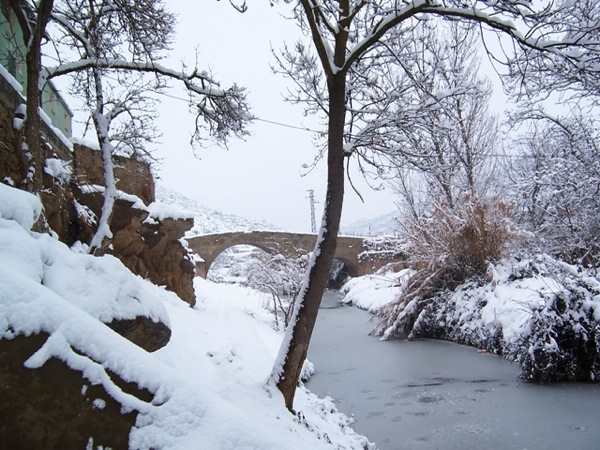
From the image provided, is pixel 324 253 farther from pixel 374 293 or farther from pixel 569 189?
pixel 374 293

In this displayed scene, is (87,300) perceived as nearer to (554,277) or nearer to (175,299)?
(175,299)

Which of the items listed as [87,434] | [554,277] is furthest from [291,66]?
[554,277]

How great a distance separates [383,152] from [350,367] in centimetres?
513

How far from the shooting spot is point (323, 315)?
647 inches

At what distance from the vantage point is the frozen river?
16.6 feet

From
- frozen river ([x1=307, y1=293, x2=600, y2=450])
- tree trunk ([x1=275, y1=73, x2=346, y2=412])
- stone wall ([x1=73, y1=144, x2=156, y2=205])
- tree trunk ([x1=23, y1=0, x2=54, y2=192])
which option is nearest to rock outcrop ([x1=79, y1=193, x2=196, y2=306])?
stone wall ([x1=73, y1=144, x2=156, y2=205])

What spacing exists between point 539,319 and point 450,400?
1.88 meters

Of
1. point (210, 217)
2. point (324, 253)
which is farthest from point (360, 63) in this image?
point (210, 217)

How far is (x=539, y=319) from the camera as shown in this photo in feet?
22.7

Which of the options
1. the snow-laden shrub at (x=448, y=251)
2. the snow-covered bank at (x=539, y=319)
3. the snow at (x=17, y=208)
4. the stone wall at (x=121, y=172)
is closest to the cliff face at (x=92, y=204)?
the stone wall at (x=121, y=172)

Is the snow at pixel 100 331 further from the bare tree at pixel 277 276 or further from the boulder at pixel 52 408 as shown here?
the bare tree at pixel 277 276

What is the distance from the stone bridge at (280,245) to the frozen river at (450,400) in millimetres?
16530

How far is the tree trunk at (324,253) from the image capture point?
427 cm

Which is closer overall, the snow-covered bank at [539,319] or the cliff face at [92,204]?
the cliff face at [92,204]
